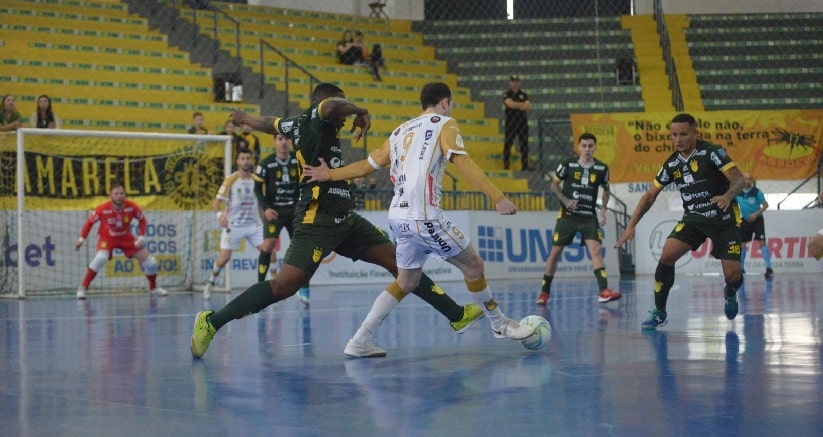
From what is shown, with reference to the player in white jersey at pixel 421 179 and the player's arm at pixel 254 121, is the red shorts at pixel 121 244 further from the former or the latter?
the player in white jersey at pixel 421 179

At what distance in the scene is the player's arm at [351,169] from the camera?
7668 millimetres

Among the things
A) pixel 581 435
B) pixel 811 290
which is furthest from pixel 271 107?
pixel 581 435

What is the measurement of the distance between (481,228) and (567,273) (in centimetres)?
230

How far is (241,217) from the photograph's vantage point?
55.0 ft

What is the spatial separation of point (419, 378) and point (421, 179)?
4.93 ft

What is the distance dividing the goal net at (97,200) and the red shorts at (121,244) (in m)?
1.18

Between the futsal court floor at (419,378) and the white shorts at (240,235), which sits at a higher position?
the white shorts at (240,235)

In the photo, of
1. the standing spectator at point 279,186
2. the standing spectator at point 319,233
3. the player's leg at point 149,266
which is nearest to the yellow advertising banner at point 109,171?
the player's leg at point 149,266

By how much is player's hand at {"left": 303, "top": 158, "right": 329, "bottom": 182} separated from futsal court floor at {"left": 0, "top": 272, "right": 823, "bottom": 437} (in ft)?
4.22

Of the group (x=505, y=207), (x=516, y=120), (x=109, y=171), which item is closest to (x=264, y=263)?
(x=109, y=171)

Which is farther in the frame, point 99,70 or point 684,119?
point 99,70

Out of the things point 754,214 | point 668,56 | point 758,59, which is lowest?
point 754,214

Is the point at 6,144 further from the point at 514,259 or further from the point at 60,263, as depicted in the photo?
the point at 514,259

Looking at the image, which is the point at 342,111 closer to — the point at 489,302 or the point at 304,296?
the point at 489,302
